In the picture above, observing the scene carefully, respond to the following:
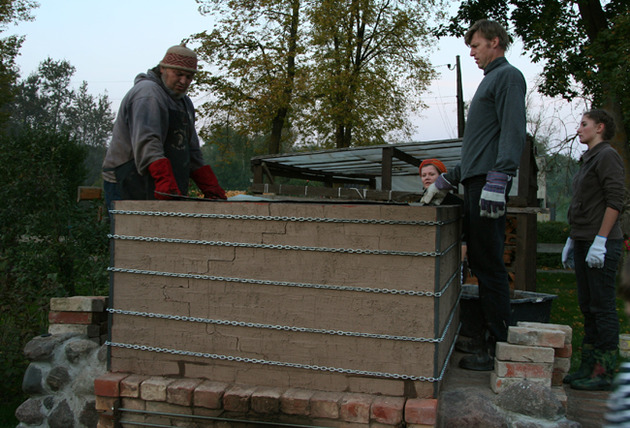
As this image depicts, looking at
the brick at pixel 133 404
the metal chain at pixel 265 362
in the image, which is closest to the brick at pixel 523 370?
the metal chain at pixel 265 362

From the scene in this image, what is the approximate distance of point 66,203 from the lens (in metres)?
5.68

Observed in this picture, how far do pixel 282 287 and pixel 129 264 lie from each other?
2.96 feet

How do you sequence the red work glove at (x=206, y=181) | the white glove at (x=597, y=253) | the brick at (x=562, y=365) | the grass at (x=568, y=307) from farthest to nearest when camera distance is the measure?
the grass at (x=568, y=307), the red work glove at (x=206, y=181), the white glove at (x=597, y=253), the brick at (x=562, y=365)

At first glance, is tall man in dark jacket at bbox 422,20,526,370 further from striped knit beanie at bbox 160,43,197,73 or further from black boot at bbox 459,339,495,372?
striped knit beanie at bbox 160,43,197,73

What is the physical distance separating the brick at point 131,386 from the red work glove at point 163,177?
1.03 metres

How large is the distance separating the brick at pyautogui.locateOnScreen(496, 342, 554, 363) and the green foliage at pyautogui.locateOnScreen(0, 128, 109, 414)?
12.4 feet

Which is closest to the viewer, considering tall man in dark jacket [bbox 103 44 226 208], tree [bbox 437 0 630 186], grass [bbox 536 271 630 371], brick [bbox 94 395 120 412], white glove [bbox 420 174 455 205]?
brick [bbox 94 395 120 412]

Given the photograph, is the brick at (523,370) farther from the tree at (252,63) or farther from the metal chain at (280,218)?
the tree at (252,63)

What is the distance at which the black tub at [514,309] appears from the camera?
4070 millimetres

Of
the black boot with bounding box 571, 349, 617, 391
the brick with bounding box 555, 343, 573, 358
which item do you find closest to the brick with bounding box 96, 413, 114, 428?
the brick with bounding box 555, 343, 573, 358

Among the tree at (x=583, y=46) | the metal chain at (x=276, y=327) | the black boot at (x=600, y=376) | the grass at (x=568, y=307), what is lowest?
the grass at (x=568, y=307)

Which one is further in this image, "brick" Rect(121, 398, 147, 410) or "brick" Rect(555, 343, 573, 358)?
"brick" Rect(555, 343, 573, 358)

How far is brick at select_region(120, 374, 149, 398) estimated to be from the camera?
3.12m

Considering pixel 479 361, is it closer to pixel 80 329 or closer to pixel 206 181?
pixel 206 181
